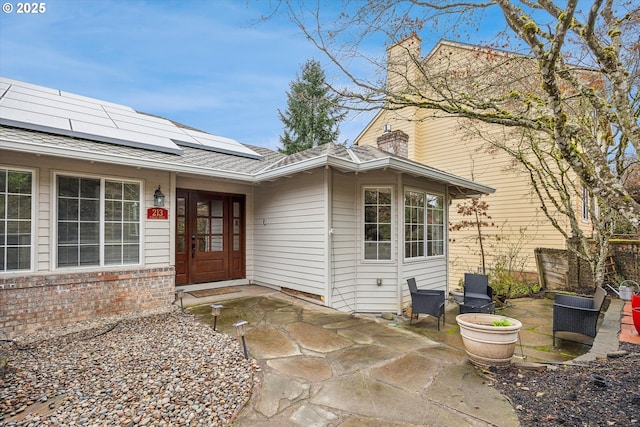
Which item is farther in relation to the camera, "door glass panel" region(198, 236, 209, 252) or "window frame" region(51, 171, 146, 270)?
"door glass panel" region(198, 236, 209, 252)

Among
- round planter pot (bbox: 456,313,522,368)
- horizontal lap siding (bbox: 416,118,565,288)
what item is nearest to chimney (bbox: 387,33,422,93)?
round planter pot (bbox: 456,313,522,368)

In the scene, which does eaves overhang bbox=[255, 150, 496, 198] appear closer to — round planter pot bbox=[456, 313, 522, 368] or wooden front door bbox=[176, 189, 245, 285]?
wooden front door bbox=[176, 189, 245, 285]

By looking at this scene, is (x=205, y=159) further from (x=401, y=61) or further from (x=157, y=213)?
(x=401, y=61)

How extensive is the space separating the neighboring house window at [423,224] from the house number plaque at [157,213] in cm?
440

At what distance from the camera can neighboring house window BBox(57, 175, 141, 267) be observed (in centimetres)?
455

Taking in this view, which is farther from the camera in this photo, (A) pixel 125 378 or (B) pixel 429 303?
(B) pixel 429 303

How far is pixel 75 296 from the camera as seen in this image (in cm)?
452

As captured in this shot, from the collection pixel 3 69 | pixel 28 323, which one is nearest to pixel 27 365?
pixel 28 323

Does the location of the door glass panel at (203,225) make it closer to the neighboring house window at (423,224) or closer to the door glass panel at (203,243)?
the door glass panel at (203,243)

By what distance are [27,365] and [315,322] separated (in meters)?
3.27

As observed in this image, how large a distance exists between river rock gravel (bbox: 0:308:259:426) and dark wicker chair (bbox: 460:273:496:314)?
396 cm

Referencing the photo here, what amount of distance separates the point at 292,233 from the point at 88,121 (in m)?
4.32

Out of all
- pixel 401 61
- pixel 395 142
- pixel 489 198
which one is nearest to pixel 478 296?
pixel 395 142

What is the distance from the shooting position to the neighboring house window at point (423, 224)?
603cm
